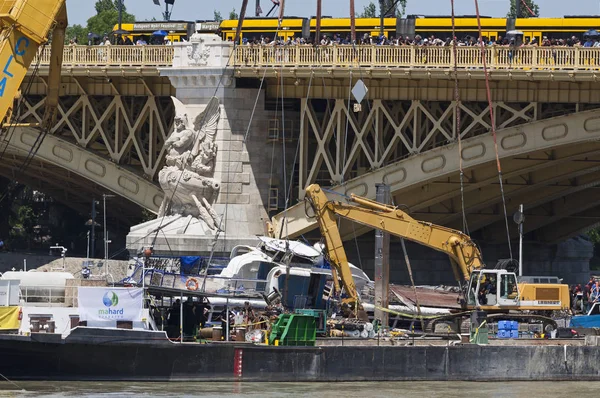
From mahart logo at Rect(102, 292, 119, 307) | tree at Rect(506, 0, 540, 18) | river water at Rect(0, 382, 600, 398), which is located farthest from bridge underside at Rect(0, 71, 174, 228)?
tree at Rect(506, 0, 540, 18)

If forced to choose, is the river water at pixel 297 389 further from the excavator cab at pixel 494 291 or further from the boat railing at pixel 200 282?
the boat railing at pixel 200 282

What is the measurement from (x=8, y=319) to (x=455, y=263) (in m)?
16.4

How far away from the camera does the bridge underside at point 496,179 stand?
240 ft

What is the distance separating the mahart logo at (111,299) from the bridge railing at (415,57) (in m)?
21.6

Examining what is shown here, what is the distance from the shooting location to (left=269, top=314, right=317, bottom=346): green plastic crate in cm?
5825

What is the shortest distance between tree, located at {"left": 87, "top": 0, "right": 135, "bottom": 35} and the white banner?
93910mm

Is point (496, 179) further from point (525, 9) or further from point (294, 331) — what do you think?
point (525, 9)

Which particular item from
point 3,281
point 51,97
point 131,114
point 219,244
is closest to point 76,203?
point 131,114

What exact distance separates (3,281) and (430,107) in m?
24.5

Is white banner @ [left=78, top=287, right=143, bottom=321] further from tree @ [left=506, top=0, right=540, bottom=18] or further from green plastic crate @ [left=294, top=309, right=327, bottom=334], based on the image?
tree @ [left=506, top=0, right=540, bottom=18]

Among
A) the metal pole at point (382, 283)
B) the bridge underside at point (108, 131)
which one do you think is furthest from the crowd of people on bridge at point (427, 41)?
the metal pole at point (382, 283)

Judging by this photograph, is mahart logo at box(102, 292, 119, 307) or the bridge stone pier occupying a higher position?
the bridge stone pier

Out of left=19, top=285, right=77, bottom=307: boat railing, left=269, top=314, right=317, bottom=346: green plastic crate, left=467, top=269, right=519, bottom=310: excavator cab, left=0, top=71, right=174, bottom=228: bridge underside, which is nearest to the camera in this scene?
left=269, top=314, right=317, bottom=346: green plastic crate

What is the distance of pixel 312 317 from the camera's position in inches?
2309
